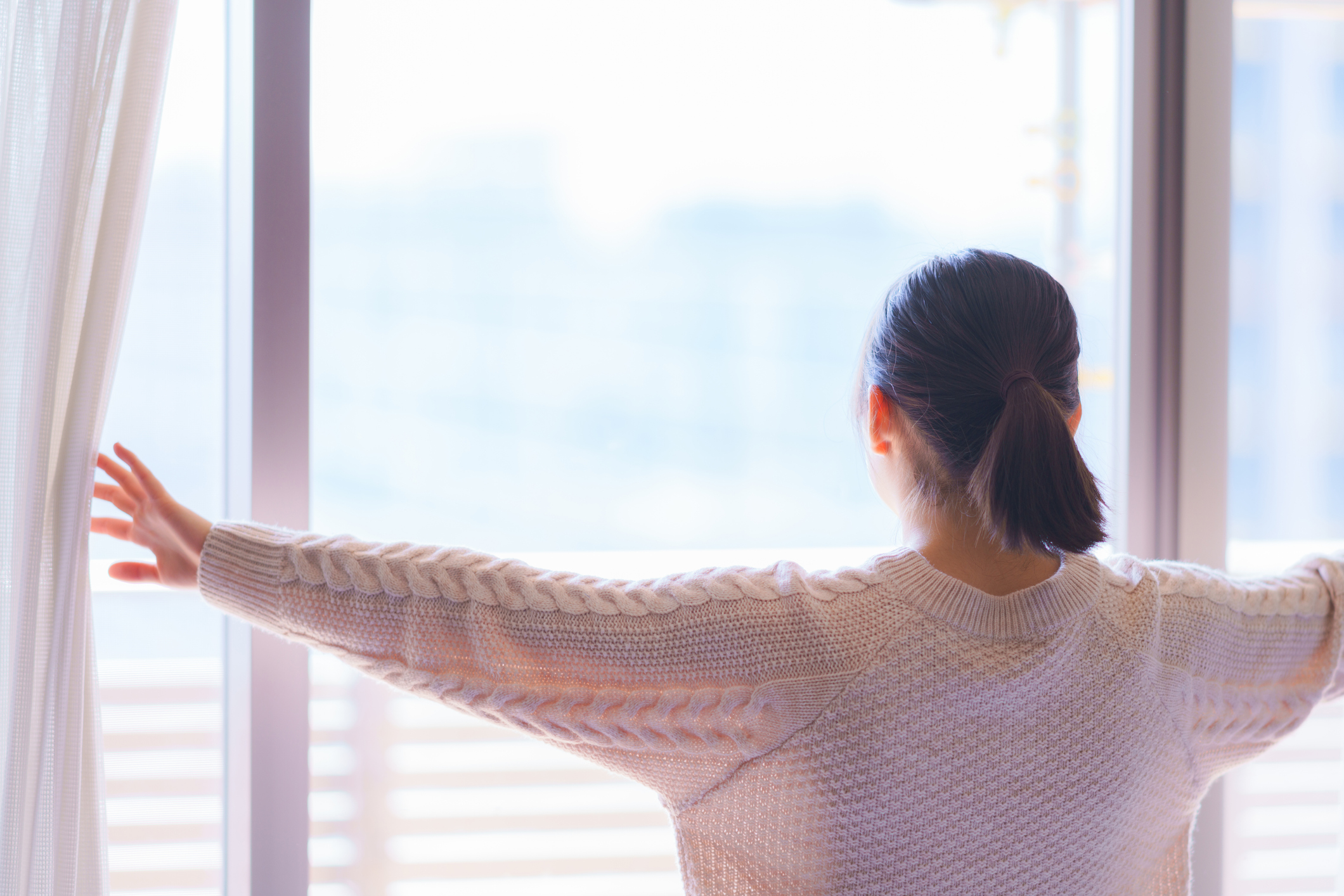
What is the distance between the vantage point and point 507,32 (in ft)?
3.89

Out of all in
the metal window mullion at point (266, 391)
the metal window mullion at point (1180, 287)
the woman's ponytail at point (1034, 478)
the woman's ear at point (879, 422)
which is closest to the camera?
the woman's ponytail at point (1034, 478)

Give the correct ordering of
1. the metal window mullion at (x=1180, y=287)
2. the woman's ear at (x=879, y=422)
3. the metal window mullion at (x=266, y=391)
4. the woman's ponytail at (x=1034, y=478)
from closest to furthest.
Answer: the woman's ponytail at (x=1034, y=478) < the woman's ear at (x=879, y=422) < the metal window mullion at (x=266, y=391) < the metal window mullion at (x=1180, y=287)

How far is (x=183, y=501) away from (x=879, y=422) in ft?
3.07

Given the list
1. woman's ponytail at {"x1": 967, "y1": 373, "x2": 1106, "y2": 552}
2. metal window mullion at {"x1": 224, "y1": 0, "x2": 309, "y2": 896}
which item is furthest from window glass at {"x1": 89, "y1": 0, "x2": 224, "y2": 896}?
woman's ponytail at {"x1": 967, "y1": 373, "x2": 1106, "y2": 552}

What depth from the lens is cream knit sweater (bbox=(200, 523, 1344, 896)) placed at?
772mm

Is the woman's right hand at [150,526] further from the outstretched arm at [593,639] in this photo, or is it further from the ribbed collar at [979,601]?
the ribbed collar at [979,601]

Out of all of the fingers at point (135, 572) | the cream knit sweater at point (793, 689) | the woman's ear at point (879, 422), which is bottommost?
the cream knit sweater at point (793, 689)

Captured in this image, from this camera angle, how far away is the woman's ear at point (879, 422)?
85cm

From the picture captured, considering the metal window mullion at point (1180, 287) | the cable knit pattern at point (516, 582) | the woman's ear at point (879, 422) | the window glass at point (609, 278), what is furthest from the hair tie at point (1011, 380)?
the metal window mullion at point (1180, 287)

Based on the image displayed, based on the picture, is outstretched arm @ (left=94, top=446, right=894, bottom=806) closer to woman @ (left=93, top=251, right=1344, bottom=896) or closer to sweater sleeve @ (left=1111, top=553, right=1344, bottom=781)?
woman @ (left=93, top=251, right=1344, bottom=896)

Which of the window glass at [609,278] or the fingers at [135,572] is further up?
the window glass at [609,278]

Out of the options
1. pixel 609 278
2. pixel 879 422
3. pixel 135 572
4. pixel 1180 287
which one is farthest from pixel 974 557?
pixel 135 572

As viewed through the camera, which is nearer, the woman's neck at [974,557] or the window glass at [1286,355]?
the woman's neck at [974,557]

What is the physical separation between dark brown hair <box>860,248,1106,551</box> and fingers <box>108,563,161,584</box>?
809 mm
